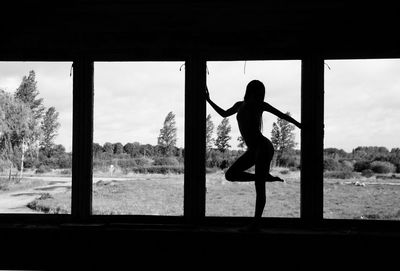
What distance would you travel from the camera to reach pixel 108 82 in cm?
360

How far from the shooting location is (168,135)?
11.7 ft

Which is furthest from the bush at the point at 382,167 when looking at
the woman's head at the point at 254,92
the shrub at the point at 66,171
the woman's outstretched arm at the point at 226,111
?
the shrub at the point at 66,171

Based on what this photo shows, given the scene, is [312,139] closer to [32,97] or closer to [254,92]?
[254,92]

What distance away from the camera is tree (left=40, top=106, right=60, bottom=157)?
11.9 feet

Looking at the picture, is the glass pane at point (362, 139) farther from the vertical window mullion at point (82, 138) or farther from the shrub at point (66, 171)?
the shrub at point (66, 171)

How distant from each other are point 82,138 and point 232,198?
1434 mm

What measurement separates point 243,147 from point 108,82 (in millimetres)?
1358

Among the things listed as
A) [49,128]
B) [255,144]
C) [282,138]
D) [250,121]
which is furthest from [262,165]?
[49,128]

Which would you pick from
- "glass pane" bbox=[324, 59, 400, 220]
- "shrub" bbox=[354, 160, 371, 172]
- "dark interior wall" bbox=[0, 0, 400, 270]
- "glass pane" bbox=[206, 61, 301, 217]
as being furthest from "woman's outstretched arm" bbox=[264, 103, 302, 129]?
"shrub" bbox=[354, 160, 371, 172]

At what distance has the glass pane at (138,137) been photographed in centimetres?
354

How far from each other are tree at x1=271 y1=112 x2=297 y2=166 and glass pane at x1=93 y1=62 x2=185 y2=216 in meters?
0.84

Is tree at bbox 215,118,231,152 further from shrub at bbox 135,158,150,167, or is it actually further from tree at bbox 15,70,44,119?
tree at bbox 15,70,44,119
